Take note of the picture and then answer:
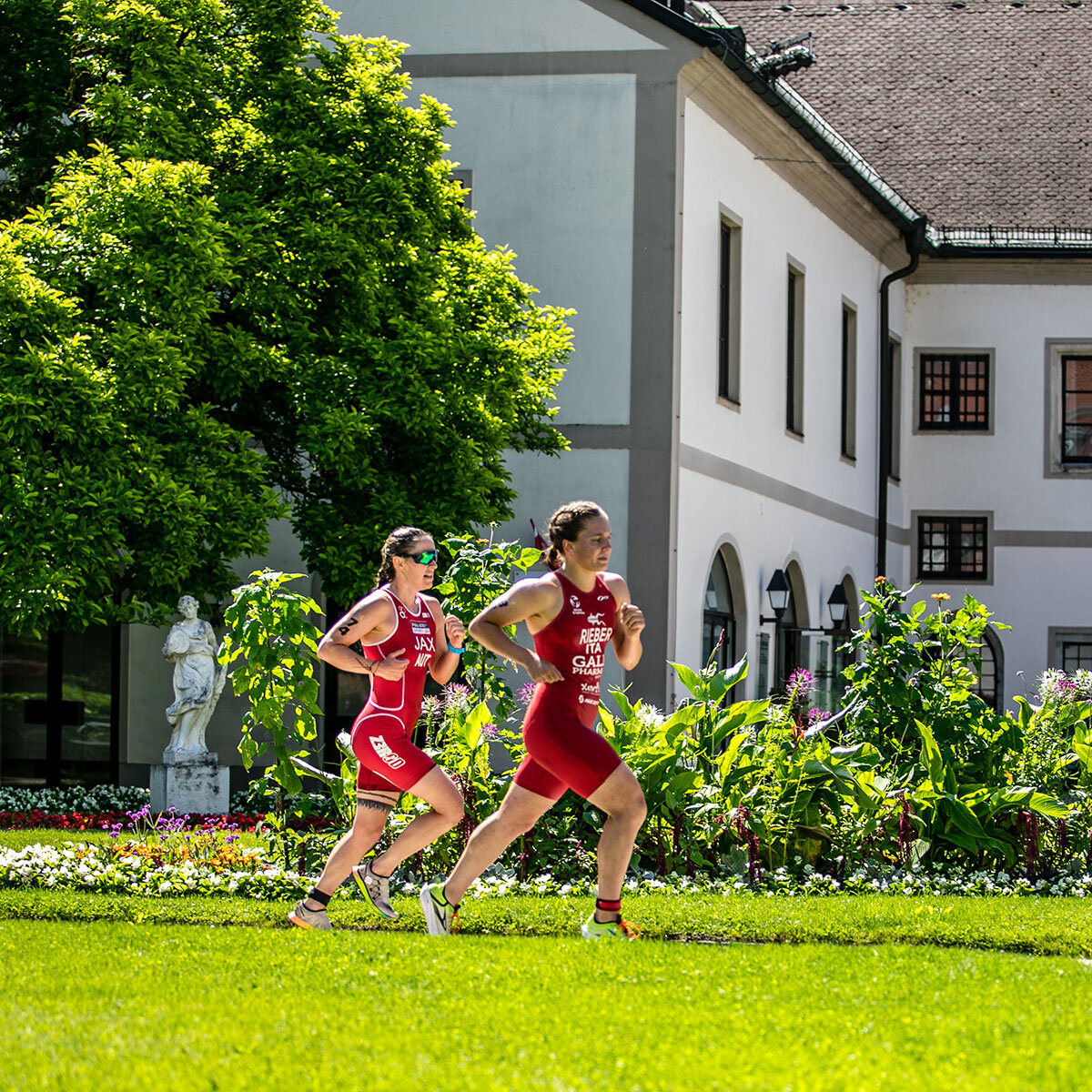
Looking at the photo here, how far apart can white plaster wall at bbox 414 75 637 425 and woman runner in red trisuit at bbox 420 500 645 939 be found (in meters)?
11.2

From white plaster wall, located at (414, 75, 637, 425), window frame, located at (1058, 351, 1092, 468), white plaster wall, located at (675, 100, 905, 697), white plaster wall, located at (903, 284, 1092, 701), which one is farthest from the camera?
window frame, located at (1058, 351, 1092, 468)

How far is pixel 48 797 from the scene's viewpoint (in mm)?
17672

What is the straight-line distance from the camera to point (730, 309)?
22.0m

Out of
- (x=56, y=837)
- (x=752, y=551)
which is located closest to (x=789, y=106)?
(x=752, y=551)

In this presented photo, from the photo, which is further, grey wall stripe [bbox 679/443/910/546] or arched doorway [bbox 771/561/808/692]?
arched doorway [bbox 771/561/808/692]

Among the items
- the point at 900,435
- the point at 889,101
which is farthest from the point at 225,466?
the point at 889,101

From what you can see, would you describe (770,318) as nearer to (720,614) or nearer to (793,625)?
(720,614)

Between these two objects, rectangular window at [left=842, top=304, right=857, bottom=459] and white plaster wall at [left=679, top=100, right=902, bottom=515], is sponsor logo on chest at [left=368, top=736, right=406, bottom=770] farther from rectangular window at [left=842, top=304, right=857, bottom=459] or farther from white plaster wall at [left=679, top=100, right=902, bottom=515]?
rectangular window at [left=842, top=304, right=857, bottom=459]

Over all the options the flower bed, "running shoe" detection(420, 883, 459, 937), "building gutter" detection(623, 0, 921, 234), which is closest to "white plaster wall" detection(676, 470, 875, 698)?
"building gutter" detection(623, 0, 921, 234)

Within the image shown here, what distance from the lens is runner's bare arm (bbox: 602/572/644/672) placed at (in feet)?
27.3

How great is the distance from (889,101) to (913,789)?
2270 centimetres

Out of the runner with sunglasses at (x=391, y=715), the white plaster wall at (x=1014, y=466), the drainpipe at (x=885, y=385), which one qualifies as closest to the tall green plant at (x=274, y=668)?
the runner with sunglasses at (x=391, y=715)

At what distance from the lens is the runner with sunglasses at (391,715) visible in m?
8.59

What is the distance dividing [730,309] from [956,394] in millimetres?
10073
